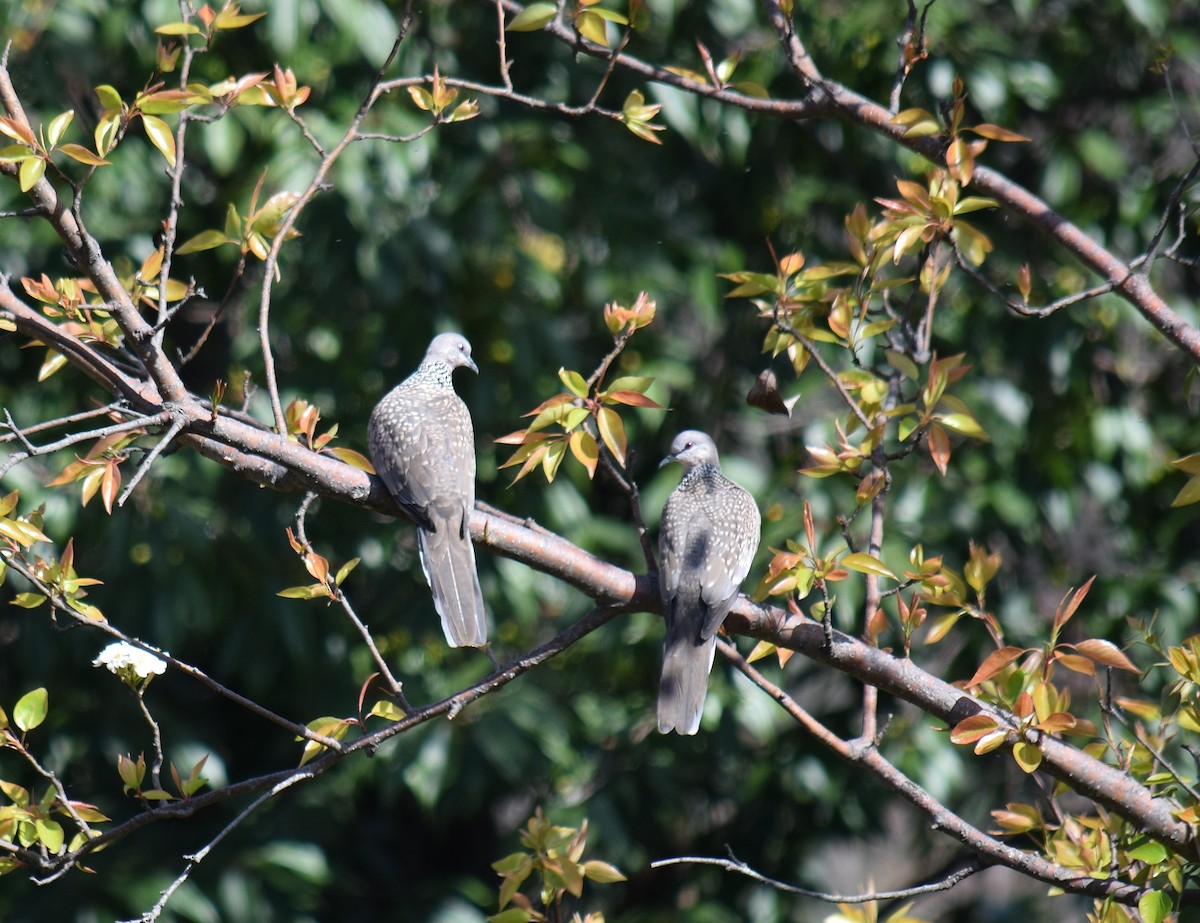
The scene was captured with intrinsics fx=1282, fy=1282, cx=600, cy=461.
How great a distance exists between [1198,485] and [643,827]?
116 inches

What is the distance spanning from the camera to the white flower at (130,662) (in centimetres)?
223

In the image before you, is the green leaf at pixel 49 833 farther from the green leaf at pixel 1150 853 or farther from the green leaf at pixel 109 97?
the green leaf at pixel 1150 853

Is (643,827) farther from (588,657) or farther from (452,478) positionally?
(452,478)

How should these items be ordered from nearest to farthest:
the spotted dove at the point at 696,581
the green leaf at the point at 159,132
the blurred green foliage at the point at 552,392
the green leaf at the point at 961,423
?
the green leaf at the point at 159,132 < the green leaf at the point at 961,423 < the spotted dove at the point at 696,581 < the blurred green foliage at the point at 552,392

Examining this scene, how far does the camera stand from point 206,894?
4105mm

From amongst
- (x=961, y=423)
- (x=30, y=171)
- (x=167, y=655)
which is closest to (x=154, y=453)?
(x=167, y=655)

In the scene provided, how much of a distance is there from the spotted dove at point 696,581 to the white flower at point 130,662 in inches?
39.9

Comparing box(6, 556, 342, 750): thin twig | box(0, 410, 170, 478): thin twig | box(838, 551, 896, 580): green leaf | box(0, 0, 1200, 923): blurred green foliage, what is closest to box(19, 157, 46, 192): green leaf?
box(0, 410, 170, 478): thin twig

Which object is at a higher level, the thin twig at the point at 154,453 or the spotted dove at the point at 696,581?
the thin twig at the point at 154,453

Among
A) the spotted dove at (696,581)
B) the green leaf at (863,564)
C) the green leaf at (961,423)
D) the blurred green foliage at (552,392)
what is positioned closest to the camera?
the green leaf at (863,564)

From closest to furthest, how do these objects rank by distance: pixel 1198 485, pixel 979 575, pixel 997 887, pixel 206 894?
pixel 1198 485 → pixel 979 575 → pixel 206 894 → pixel 997 887

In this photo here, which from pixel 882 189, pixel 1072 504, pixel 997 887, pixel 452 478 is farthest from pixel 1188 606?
pixel 997 887

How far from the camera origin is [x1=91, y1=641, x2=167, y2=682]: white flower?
2.23 metres

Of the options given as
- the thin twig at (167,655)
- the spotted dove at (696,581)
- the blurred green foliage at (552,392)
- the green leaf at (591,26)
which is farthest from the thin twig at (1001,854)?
the blurred green foliage at (552,392)
